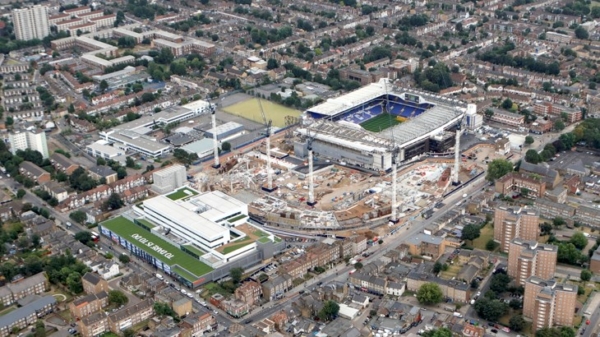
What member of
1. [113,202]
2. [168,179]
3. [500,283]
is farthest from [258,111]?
[500,283]

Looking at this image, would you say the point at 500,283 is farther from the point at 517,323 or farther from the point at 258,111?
the point at 258,111

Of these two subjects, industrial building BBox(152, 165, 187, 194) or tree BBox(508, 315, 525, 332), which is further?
industrial building BBox(152, 165, 187, 194)

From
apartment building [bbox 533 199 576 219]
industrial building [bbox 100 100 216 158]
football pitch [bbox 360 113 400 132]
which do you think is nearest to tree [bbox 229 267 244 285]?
industrial building [bbox 100 100 216 158]

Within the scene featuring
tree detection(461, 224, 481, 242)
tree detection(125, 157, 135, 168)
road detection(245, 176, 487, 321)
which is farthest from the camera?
tree detection(125, 157, 135, 168)

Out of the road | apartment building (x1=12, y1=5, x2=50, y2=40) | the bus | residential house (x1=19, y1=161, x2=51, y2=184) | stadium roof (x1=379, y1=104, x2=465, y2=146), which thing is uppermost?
apartment building (x1=12, y1=5, x2=50, y2=40)

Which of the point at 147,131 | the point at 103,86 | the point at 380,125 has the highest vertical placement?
the point at 103,86

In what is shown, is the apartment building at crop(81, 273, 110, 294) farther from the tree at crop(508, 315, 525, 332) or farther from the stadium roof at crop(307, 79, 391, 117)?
the stadium roof at crop(307, 79, 391, 117)
